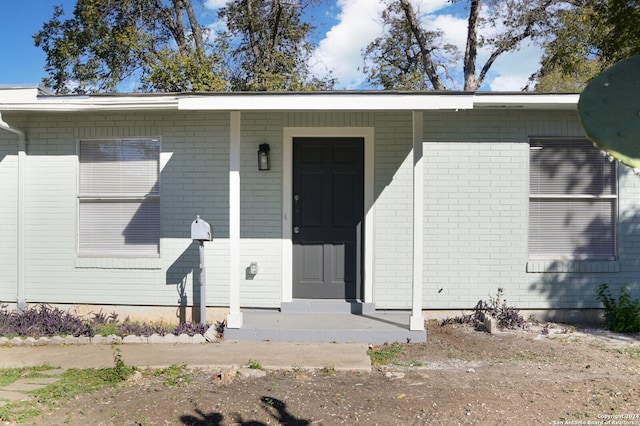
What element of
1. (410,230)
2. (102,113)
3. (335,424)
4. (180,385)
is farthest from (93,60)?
(335,424)

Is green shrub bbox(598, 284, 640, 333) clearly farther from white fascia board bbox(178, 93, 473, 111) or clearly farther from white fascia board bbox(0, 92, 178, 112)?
white fascia board bbox(0, 92, 178, 112)

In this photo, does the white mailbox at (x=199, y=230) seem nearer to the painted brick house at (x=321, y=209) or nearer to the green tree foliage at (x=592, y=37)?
the painted brick house at (x=321, y=209)

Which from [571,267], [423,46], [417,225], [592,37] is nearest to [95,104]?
[417,225]

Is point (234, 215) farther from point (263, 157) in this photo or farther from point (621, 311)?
point (621, 311)

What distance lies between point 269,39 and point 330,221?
1166 centimetres

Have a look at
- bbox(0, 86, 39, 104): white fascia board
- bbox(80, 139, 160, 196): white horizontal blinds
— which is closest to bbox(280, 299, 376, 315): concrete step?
bbox(80, 139, 160, 196): white horizontal blinds

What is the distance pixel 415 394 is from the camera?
14.2 ft

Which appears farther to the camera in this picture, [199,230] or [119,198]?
[119,198]

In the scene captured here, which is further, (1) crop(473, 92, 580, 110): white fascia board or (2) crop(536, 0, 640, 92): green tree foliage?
(2) crop(536, 0, 640, 92): green tree foliage

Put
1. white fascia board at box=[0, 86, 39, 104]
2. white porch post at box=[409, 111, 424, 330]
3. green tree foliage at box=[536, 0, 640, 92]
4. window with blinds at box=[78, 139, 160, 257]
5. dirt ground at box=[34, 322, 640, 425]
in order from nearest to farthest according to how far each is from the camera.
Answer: dirt ground at box=[34, 322, 640, 425], white porch post at box=[409, 111, 424, 330], white fascia board at box=[0, 86, 39, 104], window with blinds at box=[78, 139, 160, 257], green tree foliage at box=[536, 0, 640, 92]

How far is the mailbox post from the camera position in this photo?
Answer: 6.21 meters

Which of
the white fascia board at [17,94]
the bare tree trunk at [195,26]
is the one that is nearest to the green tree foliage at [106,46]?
the bare tree trunk at [195,26]

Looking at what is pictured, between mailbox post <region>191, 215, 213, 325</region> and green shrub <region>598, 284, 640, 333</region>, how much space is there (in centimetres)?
491

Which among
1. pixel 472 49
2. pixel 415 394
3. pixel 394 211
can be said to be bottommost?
pixel 415 394
